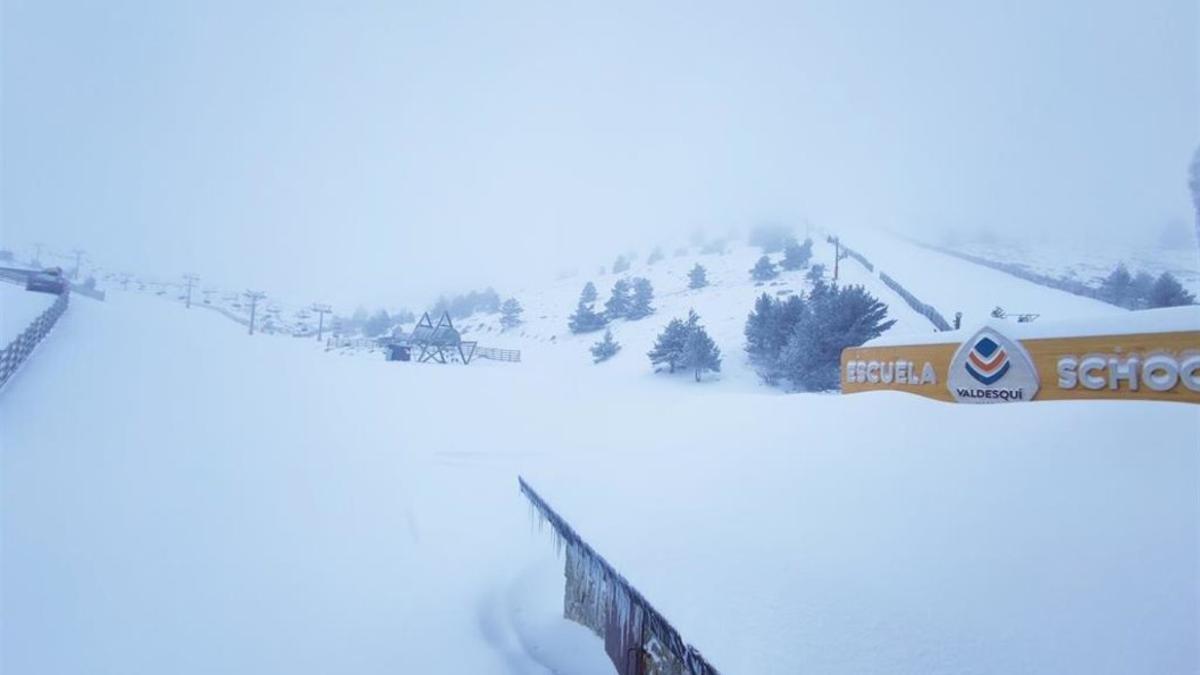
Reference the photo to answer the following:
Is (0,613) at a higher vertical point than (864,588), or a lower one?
lower

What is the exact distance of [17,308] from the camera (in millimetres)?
19766

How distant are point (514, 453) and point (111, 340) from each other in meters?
20.6

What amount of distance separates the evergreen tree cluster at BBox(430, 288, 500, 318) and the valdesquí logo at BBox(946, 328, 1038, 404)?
6654 centimetres

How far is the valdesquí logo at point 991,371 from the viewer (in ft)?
18.1

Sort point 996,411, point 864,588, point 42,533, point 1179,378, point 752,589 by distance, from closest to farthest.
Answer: point 864,588 → point 752,589 → point 996,411 → point 1179,378 → point 42,533

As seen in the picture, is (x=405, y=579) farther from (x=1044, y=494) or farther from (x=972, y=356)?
(x=972, y=356)

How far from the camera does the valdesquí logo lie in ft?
18.1

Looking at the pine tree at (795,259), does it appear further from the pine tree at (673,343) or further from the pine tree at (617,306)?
the pine tree at (673,343)

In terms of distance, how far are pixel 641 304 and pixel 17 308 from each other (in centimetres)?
3829

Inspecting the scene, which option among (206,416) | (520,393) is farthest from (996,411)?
(520,393)

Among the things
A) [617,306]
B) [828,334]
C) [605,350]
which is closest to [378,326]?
[617,306]

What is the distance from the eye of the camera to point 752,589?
2.82 meters

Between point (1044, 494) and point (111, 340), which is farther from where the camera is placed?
point (111, 340)

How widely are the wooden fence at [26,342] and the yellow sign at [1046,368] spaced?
21081mm
